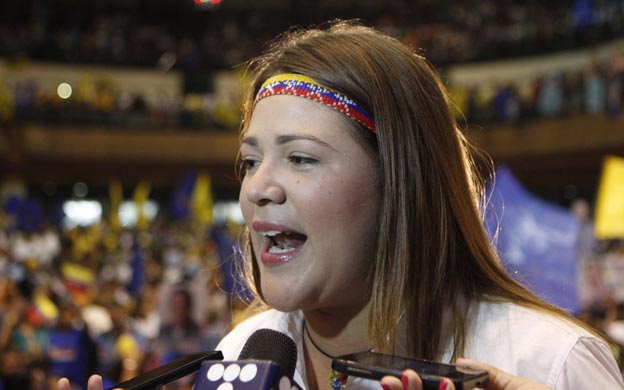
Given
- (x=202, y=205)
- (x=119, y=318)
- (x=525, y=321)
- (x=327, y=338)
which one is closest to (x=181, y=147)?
(x=202, y=205)

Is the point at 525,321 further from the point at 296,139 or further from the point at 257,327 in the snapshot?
the point at 257,327

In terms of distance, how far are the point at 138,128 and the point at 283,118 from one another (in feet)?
63.2

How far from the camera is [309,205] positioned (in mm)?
1382

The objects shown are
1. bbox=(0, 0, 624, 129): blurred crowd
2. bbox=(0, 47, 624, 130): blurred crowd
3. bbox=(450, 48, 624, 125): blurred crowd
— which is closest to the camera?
bbox=(450, 48, 624, 125): blurred crowd

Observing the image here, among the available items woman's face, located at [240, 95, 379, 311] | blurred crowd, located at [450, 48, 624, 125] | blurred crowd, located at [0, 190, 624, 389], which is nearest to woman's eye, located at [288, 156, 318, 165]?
woman's face, located at [240, 95, 379, 311]

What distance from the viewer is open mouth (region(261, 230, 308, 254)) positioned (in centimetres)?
142

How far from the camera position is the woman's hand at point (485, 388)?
957mm

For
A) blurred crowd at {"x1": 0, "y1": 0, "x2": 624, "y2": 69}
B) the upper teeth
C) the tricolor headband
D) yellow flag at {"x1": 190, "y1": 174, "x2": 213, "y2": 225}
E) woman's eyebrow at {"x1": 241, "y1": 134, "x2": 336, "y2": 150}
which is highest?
blurred crowd at {"x1": 0, "y1": 0, "x2": 624, "y2": 69}

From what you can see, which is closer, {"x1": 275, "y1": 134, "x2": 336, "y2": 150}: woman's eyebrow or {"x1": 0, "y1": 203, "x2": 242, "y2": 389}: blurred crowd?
{"x1": 275, "y1": 134, "x2": 336, "y2": 150}: woman's eyebrow

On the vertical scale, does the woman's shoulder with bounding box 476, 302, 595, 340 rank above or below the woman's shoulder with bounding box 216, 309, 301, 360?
above

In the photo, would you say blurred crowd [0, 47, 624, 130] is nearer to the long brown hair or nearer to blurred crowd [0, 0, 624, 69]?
blurred crowd [0, 0, 624, 69]

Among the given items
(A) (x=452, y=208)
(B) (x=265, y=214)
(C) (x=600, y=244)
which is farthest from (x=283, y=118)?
(C) (x=600, y=244)

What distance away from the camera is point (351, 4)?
25594 millimetres

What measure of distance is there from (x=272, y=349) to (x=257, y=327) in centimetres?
54
